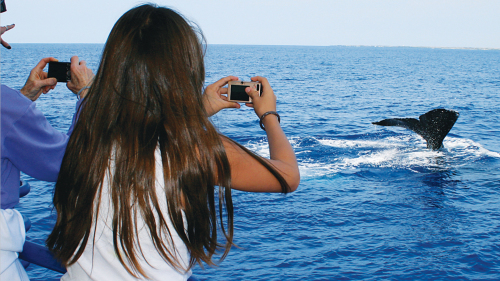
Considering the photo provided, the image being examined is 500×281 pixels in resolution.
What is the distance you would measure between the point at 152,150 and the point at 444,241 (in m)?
7.76

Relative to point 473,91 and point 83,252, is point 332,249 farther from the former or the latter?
point 473,91

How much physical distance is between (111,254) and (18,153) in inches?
21.6

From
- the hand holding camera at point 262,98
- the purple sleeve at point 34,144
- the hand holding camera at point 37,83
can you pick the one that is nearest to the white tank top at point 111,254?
the purple sleeve at point 34,144

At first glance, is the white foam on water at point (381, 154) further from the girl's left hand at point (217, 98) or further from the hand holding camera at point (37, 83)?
the girl's left hand at point (217, 98)

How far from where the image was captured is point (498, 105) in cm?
2925

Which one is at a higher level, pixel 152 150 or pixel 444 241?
pixel 152 150

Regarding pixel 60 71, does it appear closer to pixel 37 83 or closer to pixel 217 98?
pixel 37 83

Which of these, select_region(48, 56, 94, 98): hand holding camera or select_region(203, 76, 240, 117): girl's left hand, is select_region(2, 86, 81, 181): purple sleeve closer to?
select_region(48, 56, 94, 98): hand holding camera

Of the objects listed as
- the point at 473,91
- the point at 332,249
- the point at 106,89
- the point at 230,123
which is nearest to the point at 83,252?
the point at 106,89

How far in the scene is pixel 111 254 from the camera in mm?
1388

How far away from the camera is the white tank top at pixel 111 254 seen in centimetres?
136

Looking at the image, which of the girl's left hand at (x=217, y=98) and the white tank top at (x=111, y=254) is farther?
the girl's left hand at (x=217, y=98)

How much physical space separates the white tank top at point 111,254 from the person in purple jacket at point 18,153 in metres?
0.36

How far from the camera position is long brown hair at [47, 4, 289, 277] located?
132cm
